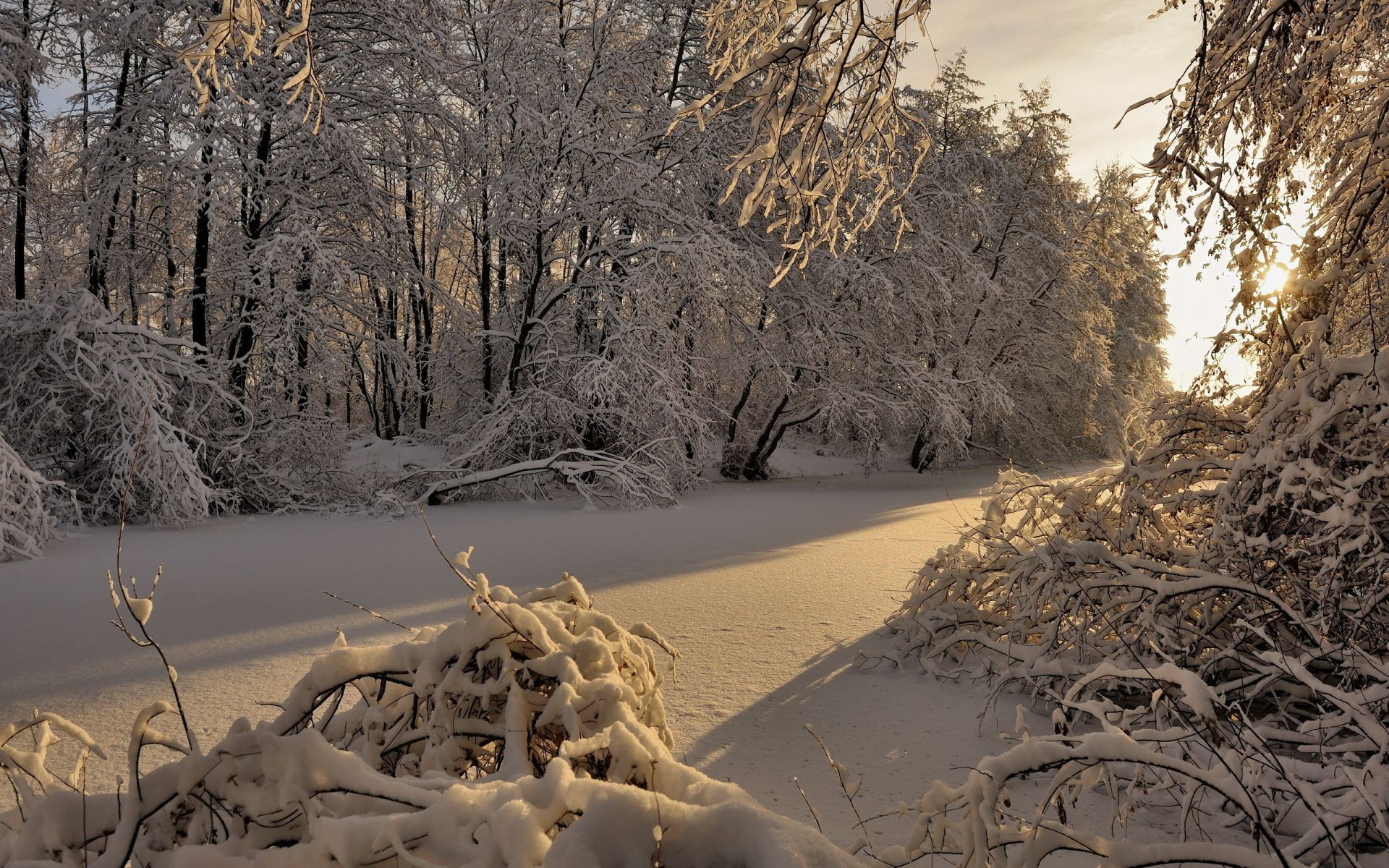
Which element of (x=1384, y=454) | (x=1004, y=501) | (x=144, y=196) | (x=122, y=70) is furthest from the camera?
(x=144, y=196)

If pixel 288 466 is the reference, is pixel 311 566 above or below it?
below

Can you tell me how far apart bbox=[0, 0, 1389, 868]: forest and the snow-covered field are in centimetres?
9

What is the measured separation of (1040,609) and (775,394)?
418 inches

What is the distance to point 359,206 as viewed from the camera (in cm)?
1164

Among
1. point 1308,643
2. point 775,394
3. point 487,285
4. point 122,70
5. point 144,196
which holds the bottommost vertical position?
point 1308,643

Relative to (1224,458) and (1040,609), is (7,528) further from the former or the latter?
(1224,458)

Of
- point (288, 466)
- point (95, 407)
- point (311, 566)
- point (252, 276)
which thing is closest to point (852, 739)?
point (311, 566)

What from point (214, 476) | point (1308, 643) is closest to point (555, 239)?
point (214, 476)

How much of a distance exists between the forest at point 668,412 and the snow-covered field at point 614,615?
91mm

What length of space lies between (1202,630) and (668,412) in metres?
8.08

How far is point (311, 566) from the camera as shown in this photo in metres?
6.04

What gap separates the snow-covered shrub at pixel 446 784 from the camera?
3.45 ft

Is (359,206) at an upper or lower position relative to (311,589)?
upper

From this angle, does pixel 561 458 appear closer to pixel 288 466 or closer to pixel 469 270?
pixel 288 466
